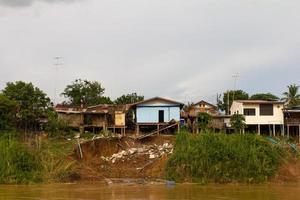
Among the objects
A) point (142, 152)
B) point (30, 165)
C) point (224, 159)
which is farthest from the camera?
point (142, 152)

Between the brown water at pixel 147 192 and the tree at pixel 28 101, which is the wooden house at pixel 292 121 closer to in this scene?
the brown water at pixel 147 192

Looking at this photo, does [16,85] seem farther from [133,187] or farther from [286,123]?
[286,123]

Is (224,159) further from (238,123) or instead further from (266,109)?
→ (266,109)

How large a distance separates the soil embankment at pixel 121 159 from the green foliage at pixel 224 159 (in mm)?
1645

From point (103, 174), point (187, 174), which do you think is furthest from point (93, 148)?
point (187, 174)

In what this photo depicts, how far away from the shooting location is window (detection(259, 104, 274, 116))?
4728 centimetres

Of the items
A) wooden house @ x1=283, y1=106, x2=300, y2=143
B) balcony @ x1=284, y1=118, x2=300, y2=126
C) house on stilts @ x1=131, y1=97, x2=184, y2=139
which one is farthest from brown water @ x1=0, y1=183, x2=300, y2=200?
wooden house @ x1=283, y1=106, x2=300, y2=143

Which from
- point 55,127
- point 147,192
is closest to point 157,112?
point 55,127

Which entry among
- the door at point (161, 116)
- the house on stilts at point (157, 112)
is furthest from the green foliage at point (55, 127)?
the door at point (161, 116)

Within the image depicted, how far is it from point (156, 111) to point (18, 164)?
62.0 ft

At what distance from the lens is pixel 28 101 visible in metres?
43.4

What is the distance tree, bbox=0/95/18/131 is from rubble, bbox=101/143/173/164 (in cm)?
973

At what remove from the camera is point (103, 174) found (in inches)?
1254

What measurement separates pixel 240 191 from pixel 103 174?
967 centimetres
